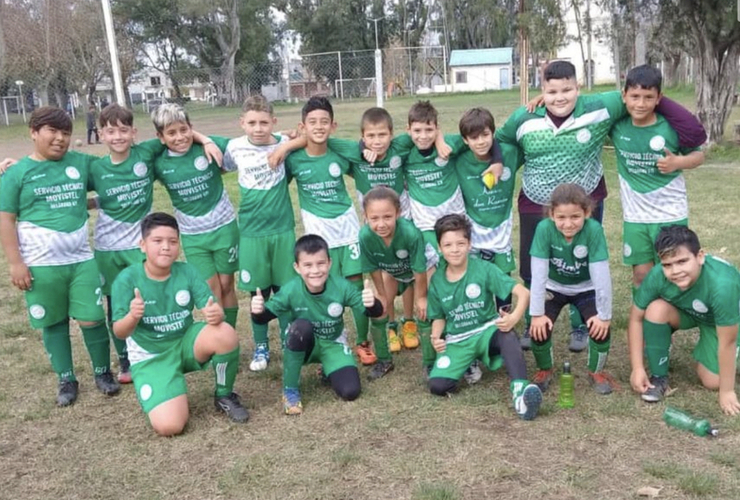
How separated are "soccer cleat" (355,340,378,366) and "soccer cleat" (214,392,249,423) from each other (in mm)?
927

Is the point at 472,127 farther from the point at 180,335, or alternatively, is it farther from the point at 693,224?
the point at 693,224

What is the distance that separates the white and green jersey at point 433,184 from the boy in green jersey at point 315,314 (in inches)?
33.4

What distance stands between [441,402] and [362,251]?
3.77 feet

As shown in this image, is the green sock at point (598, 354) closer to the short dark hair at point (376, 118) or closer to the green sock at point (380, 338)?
the green sock at point (380, 338)

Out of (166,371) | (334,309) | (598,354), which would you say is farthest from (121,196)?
(598,354)

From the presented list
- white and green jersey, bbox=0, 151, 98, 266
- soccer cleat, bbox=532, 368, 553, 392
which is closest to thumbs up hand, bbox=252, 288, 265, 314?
white and green jersey, bbox=0, 151, 98, 266

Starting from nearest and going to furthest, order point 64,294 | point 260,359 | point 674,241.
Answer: point 674,241
point 64,294
point 260,359

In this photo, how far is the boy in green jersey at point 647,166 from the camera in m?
4.09

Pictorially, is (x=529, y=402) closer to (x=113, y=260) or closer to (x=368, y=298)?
(x=368, y=298)

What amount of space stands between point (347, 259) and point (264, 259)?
1.77 feet

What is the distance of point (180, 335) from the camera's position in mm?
3945

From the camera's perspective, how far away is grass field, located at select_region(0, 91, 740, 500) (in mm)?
3098

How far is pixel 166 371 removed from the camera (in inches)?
152

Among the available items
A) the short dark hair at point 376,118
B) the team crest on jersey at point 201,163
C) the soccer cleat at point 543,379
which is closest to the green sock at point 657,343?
the soccer cleat at point 543,379
